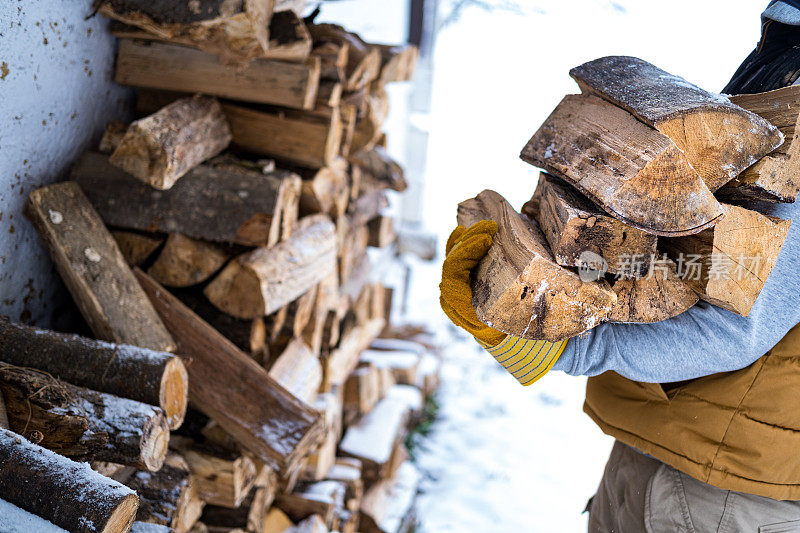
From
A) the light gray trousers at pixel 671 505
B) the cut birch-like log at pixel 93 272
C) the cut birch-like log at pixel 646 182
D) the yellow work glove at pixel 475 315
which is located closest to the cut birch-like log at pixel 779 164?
the cut birch-like log at pixel 646 182

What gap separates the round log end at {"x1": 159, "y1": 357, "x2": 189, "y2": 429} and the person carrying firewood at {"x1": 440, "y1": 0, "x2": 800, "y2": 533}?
27.3 inches

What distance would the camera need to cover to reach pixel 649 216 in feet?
3.77

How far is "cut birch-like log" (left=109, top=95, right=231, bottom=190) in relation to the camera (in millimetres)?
1829

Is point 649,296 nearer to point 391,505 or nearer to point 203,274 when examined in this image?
point 203,274

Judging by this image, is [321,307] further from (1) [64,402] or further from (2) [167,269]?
→ (1) [64,402]

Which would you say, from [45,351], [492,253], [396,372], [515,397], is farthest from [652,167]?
[515,397]

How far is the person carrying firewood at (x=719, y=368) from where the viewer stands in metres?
1.24

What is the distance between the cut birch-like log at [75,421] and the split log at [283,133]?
116 centimetres

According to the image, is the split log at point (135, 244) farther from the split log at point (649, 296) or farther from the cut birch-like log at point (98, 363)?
the split log at point (649, 296)

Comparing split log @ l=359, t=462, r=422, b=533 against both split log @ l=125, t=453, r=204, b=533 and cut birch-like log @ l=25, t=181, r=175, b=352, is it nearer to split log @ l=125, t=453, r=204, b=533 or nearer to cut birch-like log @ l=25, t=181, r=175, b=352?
split log @ l=125, t=453, r=204, b=533

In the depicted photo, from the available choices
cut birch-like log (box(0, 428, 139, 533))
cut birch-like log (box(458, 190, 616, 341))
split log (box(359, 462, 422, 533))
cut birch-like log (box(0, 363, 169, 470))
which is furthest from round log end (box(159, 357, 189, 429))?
split log (box(359, 462, 422, 533))

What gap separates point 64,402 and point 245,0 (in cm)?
118

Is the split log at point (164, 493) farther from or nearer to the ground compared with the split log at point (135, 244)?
nearer to the ground

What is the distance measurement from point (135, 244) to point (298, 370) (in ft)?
2.54
